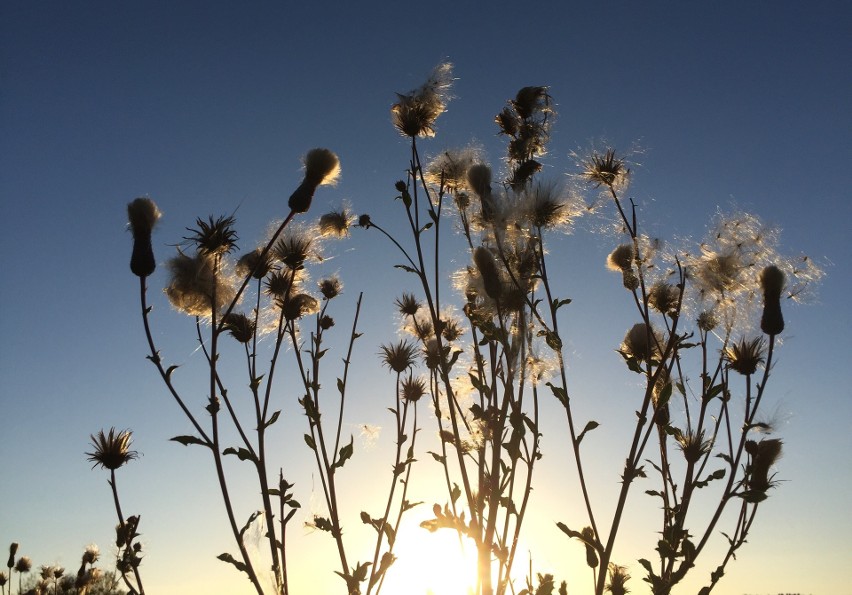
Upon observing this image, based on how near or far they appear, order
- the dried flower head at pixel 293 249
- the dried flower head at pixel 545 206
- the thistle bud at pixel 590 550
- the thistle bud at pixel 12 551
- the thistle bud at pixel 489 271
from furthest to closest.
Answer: the thistle bud at pixel 12 551
the dried flower head at pixel 293 249
the dried flower head at pixel 545 206
the thistle bud at pixel 489 271
the thistle bud at pixel 590 550

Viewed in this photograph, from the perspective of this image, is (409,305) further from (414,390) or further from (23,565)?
(23,565)

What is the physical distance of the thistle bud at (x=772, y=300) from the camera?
3582 mm

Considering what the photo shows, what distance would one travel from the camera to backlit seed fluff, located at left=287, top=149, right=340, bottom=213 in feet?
12.3

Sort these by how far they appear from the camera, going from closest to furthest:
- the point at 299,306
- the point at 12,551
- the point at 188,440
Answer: the point at 188,440
the point at 299,306
the point at 12,551

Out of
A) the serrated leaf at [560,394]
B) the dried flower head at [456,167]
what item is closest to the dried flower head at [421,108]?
the dried flower head at [456,167]

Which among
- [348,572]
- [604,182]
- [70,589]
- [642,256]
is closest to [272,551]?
[348,572]

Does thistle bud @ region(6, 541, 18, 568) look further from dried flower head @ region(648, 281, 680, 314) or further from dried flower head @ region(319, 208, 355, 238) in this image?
dried flower head @ region(648, 281, 680, 314)

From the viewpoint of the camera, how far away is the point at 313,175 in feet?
12.7

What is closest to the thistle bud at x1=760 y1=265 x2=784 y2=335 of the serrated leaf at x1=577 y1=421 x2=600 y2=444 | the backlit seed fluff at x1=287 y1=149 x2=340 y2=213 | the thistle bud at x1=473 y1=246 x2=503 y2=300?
the serrated leaf at x1=577 y1=421 x2=600 y2=444

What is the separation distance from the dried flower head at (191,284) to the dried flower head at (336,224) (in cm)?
144

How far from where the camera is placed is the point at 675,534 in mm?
2834

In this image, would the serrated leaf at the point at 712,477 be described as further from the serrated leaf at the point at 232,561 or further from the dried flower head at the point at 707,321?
the serrated leaf at the point at 232,561

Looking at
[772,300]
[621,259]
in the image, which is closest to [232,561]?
[621,259]

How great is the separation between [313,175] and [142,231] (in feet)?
3.57
